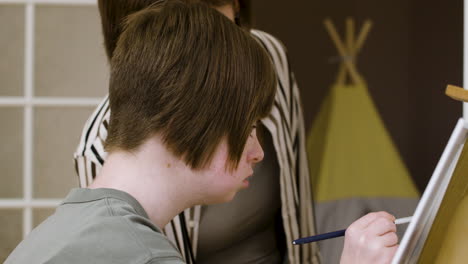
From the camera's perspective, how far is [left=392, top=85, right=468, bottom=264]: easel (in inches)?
33.3

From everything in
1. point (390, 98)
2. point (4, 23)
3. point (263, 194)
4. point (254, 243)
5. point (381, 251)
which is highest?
point (4, 23)

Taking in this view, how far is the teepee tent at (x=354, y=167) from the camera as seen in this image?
312 centimetres

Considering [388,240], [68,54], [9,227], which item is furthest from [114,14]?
[9,227]

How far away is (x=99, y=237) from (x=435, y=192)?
43cm

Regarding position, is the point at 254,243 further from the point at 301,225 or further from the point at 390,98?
the point at 390,98

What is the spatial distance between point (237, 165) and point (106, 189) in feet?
0.69

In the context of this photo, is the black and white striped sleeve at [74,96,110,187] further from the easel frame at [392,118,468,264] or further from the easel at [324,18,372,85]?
the easel at [324,18,372,85]

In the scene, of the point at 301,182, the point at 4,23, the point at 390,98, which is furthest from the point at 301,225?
the point at 390,98

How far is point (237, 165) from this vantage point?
43.8 inches

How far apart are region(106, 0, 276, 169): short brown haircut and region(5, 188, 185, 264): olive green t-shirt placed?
11cm

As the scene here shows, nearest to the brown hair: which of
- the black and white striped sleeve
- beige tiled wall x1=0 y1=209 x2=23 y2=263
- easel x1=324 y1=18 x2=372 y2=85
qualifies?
the black and white striped sleeve

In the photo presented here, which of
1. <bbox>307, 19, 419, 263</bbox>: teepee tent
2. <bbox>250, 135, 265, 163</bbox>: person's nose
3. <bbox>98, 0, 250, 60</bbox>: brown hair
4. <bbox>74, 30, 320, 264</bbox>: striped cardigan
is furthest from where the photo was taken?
<bbox>307, 19, 419, 263</bbox>: teepee tent

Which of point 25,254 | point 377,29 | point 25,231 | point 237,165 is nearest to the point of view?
point 25,254

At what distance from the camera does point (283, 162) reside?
1496mm
